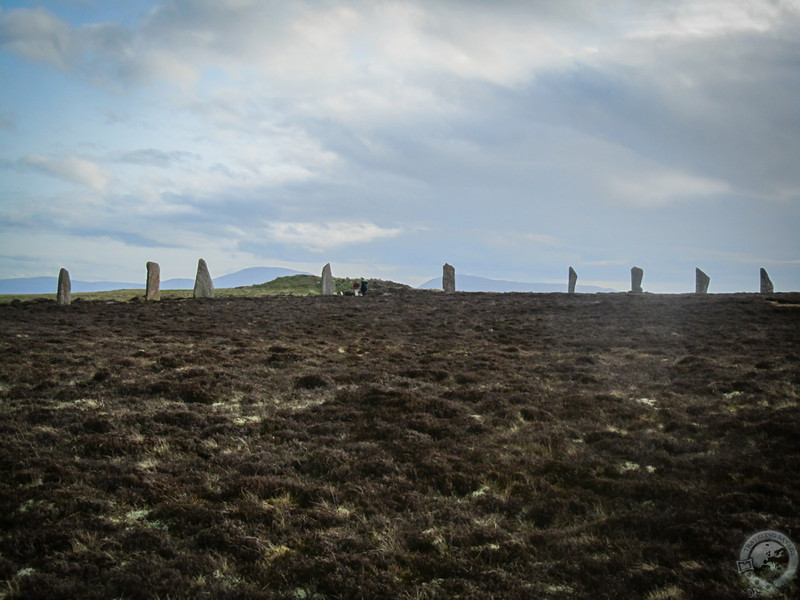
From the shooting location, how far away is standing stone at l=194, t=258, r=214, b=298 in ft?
144

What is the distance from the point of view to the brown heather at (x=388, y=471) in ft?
18.5

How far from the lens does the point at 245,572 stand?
568cm

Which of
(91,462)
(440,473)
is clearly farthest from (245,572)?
(91,462)

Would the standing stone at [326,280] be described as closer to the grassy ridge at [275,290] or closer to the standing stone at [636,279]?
the grassy ridge at [275,290]

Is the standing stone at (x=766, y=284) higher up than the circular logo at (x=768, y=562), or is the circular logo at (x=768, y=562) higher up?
the standing stone at (x=766, y=284)

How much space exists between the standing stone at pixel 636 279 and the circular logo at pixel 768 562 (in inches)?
1706

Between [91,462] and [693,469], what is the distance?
1013cm

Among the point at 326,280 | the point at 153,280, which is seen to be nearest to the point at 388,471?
the point at 153,280

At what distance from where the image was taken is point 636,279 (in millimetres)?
46781

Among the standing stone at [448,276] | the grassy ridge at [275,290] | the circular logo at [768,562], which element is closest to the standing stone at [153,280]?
the grassy ridge at [275,290]

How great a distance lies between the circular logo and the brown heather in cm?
14

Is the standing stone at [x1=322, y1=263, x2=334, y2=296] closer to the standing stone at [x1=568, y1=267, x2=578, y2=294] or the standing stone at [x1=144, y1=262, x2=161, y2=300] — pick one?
the standing stone at [x1=144, y1=262, x2=161, y2=300]

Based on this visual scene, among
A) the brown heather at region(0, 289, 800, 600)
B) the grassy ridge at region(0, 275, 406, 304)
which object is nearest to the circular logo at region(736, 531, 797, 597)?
the brown heather at region(0, 289, 800, 600)

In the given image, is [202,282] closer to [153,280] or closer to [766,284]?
[153,280]
